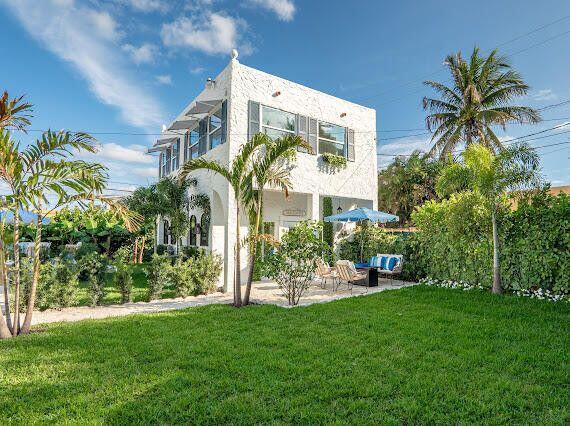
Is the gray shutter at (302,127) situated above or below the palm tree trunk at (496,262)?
above

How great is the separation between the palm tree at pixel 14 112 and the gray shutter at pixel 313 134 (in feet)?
30.8

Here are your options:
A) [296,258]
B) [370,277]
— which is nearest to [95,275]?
[296,258]

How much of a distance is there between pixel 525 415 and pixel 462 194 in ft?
24.8

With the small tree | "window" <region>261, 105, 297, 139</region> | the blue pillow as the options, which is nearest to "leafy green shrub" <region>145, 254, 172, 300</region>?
the small tree

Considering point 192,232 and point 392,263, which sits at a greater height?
point 192,232

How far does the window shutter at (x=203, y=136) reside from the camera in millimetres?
13570

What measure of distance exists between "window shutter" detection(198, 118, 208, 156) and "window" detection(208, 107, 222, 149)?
0.39m

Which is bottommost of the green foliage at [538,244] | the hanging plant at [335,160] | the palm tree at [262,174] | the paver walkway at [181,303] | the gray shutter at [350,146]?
the paver walkway at [181,303]

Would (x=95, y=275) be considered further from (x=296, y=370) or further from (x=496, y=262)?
(x=496, y=262)

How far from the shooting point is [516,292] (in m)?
8.62

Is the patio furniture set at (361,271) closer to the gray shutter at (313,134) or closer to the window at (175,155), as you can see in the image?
the gray shutter at (313,134)

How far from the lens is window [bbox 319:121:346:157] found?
45.3ft

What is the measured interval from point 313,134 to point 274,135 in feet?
6.23

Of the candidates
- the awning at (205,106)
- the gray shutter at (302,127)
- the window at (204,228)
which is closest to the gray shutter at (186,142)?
the awning at (205,106)
